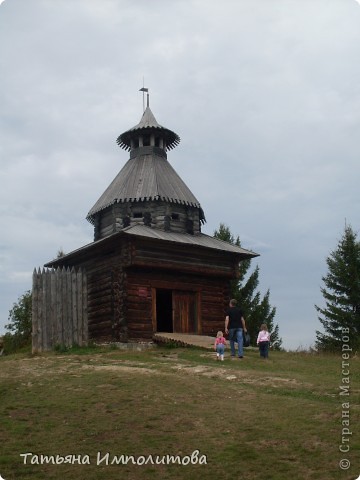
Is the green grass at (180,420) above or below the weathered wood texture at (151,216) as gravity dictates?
below

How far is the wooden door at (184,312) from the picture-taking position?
2628 cm

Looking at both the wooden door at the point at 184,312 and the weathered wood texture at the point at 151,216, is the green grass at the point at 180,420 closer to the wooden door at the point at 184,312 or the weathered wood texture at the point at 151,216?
the wooden door at the point at 184,312

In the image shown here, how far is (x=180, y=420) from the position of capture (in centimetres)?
1182

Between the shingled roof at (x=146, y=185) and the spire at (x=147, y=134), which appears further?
the spire at (x=147, y=134)

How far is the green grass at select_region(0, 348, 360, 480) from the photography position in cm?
961

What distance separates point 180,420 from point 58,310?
1345cm

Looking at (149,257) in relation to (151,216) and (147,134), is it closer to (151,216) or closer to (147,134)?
(151,216)

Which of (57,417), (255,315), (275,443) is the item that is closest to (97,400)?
(57,417)

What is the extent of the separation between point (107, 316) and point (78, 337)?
1.53 meters

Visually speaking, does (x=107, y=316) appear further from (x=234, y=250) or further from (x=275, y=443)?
(x=275, y=443)

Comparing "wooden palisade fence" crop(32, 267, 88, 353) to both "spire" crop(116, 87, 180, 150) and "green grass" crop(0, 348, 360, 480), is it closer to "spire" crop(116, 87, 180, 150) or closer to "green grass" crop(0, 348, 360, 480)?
"green grass" crop(0, 348, 360, 480)

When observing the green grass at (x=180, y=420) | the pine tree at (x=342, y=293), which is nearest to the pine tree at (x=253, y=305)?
the pine tree at (x=342, y=293)

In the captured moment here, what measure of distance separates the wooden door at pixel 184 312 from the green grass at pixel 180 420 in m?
8.40

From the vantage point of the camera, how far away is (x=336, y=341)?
112 feet
